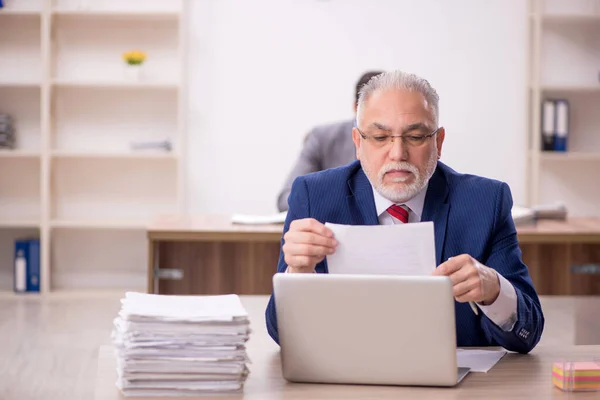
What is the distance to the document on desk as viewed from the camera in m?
1.59

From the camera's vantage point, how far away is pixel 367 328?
1.51m

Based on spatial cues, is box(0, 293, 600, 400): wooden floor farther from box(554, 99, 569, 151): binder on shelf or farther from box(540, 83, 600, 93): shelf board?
box(540, 83, 600, 93): shelf board

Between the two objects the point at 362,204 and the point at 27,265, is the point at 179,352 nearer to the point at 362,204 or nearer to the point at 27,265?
the point at 362,204

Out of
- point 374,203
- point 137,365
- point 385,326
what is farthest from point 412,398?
point 374,203

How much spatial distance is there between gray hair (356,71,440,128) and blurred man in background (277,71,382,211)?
7.76 feet

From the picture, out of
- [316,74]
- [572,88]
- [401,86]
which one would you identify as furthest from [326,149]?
[401,86]

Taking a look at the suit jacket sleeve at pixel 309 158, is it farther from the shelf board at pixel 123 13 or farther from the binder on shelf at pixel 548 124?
the binder on shelf at pixel 548 124

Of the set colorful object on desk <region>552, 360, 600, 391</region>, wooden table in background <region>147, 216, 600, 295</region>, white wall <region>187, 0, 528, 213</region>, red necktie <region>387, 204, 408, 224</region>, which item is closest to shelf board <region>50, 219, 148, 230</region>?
white wall <region>187, 0, 528, 213</region>

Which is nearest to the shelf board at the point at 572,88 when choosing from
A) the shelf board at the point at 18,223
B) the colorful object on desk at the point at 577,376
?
the shelf board at the point at 18,223

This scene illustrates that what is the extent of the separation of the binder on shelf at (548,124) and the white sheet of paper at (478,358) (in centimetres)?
425

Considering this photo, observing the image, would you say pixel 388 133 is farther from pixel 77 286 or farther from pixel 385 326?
pixel 77 286

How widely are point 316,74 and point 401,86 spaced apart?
4.13 meters

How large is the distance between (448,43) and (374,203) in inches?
167

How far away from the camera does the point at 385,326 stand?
1.51m
